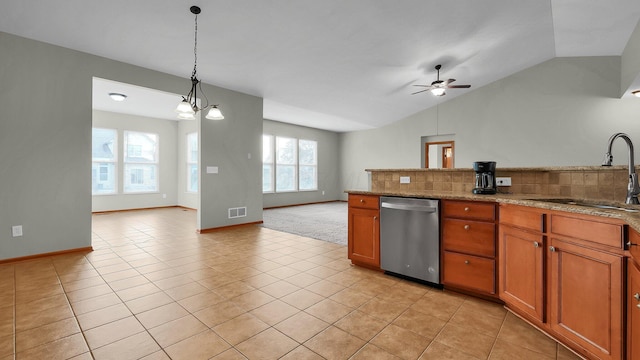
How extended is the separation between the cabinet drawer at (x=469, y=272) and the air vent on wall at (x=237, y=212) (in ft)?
13.6

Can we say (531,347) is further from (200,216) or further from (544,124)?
(544,124)

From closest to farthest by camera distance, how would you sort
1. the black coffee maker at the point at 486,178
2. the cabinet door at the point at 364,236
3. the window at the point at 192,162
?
the black coffee maker at the point at 486,178, the cabinet door at the point at 364,236, the window at the point at 192,162

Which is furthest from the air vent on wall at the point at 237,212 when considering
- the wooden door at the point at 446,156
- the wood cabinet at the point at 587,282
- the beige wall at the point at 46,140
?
the wooden door at the point at 446,156

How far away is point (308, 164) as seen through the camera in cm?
1002

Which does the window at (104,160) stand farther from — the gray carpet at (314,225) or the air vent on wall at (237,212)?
the gray carpet at (314,225)

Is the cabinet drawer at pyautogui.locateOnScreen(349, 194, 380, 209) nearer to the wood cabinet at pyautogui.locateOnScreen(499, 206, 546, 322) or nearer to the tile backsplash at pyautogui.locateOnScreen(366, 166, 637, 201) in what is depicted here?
the tile backsplash at pyautogui.locateOnScreen(366, 166, 637, 201)

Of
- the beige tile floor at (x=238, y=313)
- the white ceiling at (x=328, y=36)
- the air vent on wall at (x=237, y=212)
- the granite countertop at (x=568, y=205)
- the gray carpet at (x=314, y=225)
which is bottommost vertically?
the beige tile floor at (x=238, y=313)

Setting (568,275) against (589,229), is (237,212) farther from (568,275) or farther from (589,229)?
(589,229)

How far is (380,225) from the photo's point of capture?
118 inches

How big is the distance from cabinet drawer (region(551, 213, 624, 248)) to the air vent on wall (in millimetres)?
4971

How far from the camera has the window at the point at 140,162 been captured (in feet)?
25.3

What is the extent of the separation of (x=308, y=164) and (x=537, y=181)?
25.7ft

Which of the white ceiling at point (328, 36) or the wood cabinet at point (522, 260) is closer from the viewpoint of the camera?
the wood cabinet at point (522, 260)

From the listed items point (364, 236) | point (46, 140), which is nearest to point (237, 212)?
point (46, 140)
